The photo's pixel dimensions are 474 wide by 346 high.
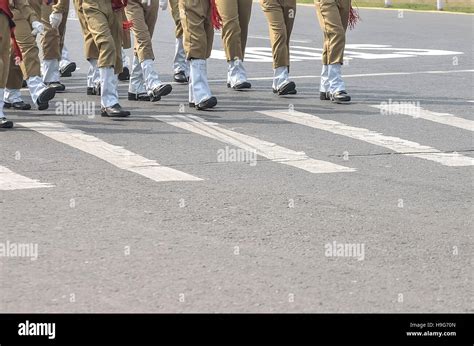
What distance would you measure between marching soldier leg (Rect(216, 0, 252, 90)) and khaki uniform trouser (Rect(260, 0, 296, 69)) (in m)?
0.24

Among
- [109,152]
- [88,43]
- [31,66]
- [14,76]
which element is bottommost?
[109,152]

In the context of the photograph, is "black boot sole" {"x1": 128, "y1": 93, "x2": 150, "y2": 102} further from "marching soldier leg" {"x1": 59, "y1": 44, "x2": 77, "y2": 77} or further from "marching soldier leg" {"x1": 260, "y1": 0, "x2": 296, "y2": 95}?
"marching soldier leg" {"x1": 59, "y1": 44, "x2": 77, "y2": 77}

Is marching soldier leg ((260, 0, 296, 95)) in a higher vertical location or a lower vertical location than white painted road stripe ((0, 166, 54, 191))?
higher

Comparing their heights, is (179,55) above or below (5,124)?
above

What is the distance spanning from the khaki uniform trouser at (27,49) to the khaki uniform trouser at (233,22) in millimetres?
2207

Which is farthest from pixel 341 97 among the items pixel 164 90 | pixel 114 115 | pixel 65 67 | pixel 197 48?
pixel 65 67

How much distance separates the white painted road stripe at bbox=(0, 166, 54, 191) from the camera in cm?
938

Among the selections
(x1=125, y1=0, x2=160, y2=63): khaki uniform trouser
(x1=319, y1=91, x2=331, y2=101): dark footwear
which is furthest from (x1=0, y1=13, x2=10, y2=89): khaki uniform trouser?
(x1=319, y1=91, x2=331, y2=101): dark footwear

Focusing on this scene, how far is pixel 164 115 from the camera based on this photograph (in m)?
13.2

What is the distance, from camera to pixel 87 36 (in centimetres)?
1332

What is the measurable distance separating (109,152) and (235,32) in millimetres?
4021

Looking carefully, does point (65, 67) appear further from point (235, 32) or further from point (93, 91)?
point (235, 32)

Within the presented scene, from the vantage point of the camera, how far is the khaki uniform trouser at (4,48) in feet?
40.1

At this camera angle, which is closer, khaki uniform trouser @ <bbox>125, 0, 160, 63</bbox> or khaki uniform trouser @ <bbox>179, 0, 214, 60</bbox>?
khaki uniform trouser @ <bbox>179, 0, 214, 60</bbox>
